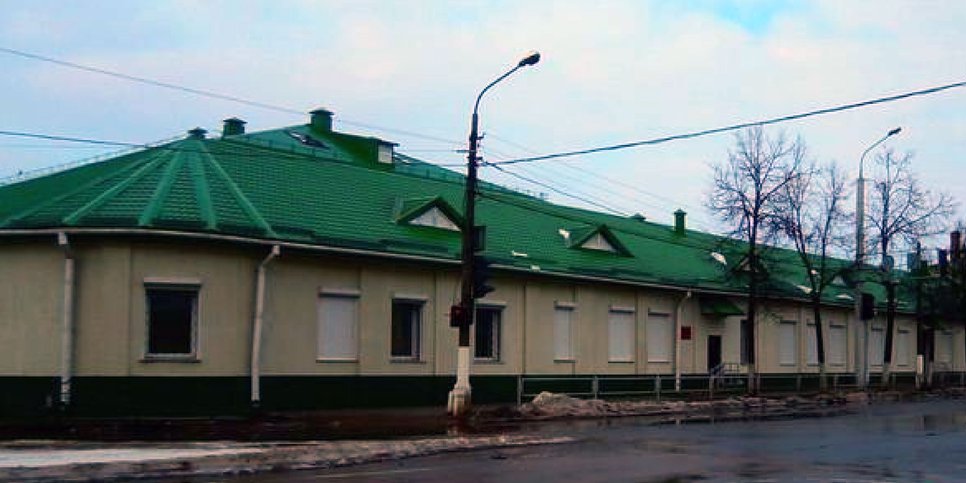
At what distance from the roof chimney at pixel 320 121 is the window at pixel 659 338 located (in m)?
13.9

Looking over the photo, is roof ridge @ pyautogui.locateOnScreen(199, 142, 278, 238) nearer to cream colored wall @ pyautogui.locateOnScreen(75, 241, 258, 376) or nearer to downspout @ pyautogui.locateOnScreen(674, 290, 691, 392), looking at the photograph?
cream colored wall @ pyautogui.locateOnScreen(75, 241, 258, 376)

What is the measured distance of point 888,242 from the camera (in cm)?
4797

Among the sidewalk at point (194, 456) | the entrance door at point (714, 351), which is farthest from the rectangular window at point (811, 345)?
the sidewalk at point (194, 456)

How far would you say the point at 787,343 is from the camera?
157 ft

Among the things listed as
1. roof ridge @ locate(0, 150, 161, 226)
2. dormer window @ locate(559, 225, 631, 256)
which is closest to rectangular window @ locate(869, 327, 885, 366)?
dormer window @ locate(559, 225, 631, 256)

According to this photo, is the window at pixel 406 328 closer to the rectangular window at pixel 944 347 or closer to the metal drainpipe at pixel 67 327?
the metal drainpipe at pixel 67 327

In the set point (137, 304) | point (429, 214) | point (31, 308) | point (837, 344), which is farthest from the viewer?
point (837, 344)

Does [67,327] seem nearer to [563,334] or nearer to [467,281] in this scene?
[467,281]

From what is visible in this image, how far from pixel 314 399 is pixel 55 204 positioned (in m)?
7.73

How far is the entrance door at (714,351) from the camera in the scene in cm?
4306

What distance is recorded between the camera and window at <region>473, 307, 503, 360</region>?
33.5 meters

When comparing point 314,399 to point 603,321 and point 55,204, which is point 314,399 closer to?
point 55,204

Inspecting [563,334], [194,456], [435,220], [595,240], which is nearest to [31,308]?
[194,456]

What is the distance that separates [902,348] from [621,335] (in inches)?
972
